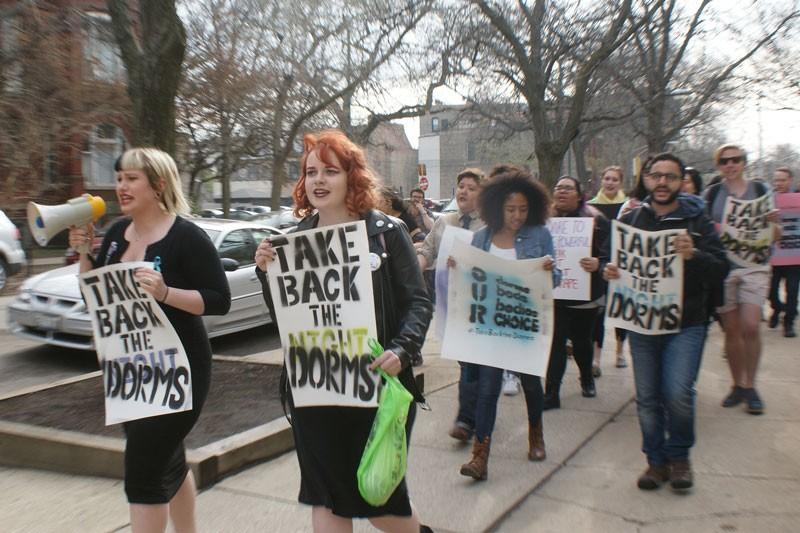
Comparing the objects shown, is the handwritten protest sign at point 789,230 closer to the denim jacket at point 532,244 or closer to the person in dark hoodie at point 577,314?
Result: the person in dark hoodie at point 577,314

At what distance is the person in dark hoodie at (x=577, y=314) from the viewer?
5.50 meters

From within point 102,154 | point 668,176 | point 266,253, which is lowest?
point 266,253

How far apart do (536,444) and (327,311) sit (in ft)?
7.50

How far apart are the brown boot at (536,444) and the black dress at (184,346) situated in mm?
2246

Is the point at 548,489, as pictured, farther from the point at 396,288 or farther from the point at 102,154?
the point at 102,154

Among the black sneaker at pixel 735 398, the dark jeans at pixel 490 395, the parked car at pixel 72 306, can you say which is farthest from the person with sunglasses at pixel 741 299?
the parked car at pixel 72 306

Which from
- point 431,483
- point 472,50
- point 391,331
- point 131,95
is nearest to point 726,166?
point 431,483

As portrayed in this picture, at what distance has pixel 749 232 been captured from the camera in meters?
5.34

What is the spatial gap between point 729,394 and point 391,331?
13.3 feet

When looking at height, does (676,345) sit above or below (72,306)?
above

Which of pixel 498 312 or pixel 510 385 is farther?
pixel 510 385

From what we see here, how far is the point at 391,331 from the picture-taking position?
271 centimetres

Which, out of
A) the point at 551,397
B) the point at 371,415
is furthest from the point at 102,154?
the point at 371,415

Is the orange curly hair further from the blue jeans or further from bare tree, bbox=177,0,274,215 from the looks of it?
bare tree, bbox=177,0,274,215
